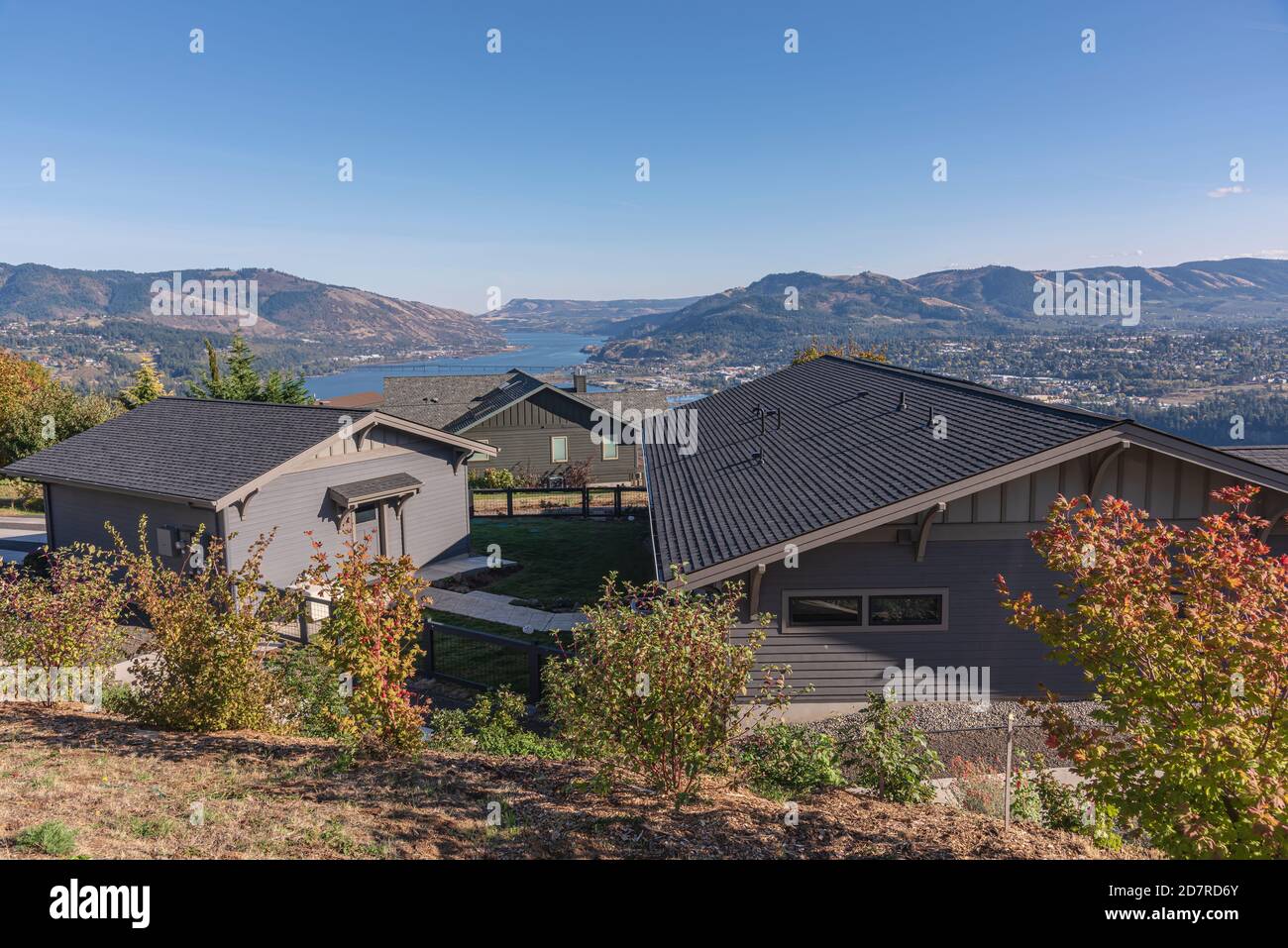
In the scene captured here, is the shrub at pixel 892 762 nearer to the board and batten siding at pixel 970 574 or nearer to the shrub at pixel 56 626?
the board and batten siding at pixel 970 574

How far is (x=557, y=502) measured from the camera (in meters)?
32.9

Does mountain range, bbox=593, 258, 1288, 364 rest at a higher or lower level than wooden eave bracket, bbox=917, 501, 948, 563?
higher

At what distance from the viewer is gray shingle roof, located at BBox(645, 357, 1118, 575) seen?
1180 cm

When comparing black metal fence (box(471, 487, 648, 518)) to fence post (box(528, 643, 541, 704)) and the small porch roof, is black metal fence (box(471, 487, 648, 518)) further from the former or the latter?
fence post (box(528, 643, 541, 704))

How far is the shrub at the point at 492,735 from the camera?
9.77 meters

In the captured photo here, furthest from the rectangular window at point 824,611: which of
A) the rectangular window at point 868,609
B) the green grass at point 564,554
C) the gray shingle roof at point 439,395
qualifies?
the gray shingle roof at point 439,395

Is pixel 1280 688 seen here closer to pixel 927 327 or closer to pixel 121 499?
pixel 121 499

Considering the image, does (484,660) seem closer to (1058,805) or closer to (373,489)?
(373,489)

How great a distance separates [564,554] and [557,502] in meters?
8.43

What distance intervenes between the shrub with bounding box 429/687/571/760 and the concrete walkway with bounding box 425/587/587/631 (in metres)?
6.46

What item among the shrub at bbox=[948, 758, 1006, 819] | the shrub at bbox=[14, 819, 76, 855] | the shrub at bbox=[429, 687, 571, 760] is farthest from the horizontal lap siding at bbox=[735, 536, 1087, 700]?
the shrub at bbox=[14, 819, 76, 855]

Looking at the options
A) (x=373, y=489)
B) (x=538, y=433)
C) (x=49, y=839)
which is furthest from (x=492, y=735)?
(x=538, y=433)

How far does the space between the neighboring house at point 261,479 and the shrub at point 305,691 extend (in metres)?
8.05
